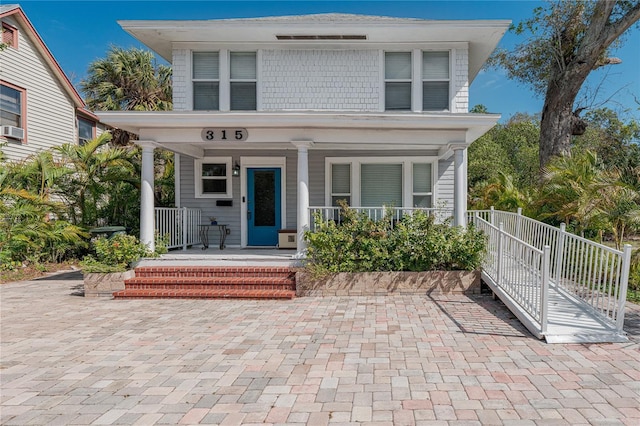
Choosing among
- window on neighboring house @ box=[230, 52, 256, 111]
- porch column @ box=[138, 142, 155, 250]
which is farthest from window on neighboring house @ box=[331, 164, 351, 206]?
porch column @ box=[138, 142, 155, 250]

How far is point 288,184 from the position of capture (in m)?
10.0

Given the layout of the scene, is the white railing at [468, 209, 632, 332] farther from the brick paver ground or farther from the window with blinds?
the window with blinds

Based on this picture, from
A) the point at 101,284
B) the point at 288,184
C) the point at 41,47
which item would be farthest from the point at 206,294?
the point at 41,47

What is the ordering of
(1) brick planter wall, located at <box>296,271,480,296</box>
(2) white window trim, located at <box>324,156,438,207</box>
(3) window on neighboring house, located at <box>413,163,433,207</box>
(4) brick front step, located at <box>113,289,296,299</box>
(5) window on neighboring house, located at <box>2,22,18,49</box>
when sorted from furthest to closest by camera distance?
(5) window on neighboring house, located at <box>2,22,18,49</box> < (3) window on neighboring house, located at <box>413,163,433,207</box> < (2) white window trim, located at <box>324,156,438,207</box> < (1) brick planter wall, located at <box>296,271,480,296</box> < (4) brick front step, located at <box>113,289,296,299</box>

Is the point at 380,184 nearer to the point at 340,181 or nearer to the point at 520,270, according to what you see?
the point at 340,181

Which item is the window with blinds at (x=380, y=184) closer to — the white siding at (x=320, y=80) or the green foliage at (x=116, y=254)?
the white siding at (x=320, y=80)

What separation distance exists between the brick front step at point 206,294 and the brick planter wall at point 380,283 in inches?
15.8

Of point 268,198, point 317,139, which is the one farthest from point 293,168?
point 317,139

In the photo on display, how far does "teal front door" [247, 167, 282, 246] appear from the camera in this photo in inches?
394

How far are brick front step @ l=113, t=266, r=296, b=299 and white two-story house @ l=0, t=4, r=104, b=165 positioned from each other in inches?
322

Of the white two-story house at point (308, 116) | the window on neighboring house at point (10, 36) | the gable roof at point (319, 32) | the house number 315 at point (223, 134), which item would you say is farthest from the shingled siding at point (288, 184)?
the window on neighboring house at point (10, 36)

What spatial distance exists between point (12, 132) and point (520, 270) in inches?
583

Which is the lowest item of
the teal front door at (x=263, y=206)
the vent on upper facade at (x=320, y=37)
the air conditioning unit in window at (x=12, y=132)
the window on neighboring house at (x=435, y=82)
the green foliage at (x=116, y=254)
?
the green foliage at (x=116, y=254)

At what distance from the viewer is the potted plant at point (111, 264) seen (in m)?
6.90
